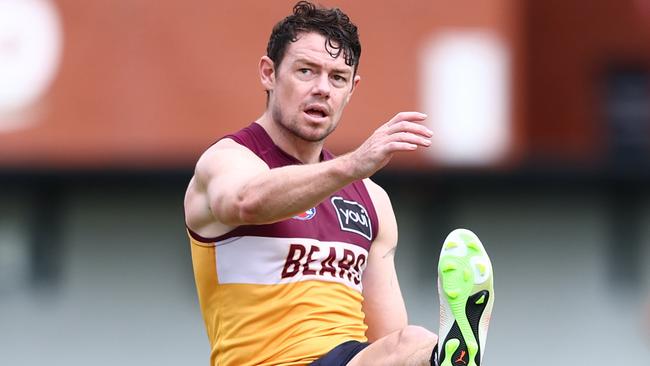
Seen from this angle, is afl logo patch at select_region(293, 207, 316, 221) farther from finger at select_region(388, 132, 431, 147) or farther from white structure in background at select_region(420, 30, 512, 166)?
white structure in background at select_region(420, 30, 512, 166)

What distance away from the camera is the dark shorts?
6.55 m

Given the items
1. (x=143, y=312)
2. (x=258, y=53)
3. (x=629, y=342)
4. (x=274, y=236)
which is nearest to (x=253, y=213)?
(x=274, y=236)

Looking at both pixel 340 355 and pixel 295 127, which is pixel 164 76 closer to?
pixel 295 127

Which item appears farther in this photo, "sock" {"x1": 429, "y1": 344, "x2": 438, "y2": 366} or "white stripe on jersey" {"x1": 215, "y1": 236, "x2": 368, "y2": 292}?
"white stripe on jersey" {"x1": 215, "y1": 236, "x2": 368, "y2": 292}

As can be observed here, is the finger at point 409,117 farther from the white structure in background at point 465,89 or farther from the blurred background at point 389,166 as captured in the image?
the white structure in background at point 465,89

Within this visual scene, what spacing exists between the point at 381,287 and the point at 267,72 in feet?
3.76

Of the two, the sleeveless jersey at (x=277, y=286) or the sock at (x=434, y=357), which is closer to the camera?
the sock at (x=434, y=357)

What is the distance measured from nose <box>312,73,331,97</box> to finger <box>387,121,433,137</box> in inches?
27.8

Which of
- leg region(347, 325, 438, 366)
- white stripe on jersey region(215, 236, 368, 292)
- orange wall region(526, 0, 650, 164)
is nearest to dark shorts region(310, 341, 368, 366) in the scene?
leg region(347, 325, 438, 366)

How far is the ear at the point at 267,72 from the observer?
692 centimetres

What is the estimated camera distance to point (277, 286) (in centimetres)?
672

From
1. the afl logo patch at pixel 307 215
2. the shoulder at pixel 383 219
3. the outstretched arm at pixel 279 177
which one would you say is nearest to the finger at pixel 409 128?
the outstretched arm at pixel 279 177

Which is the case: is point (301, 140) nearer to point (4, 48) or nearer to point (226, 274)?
point (226, 274)

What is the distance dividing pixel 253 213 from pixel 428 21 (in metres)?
7.19
